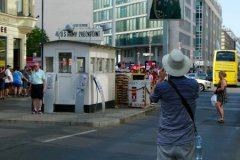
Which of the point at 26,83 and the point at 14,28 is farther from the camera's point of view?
the point at 14,28

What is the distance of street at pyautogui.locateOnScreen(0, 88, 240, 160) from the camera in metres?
9.77

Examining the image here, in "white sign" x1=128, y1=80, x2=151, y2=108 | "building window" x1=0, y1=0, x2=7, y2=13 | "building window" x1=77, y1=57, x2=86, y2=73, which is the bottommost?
"white sign" x1=128, y1=80, x2=151, y2=108

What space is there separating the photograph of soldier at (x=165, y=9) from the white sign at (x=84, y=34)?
27.4 feet

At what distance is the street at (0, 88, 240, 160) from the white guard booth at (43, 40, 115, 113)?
2433mm

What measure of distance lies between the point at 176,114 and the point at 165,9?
2306 centimetres

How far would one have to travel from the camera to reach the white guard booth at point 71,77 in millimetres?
18062

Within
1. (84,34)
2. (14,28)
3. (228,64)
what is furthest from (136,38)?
(84,34)

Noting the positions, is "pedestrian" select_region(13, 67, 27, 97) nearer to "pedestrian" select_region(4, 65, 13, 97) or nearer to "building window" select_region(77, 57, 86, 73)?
"pedestrian" select_region(4, 65, 13, 97)

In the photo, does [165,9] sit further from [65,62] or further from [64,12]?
[64,12]

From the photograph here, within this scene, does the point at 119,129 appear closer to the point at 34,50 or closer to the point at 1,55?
the point at 1,55

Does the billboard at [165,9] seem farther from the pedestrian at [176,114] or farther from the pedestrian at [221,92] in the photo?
the pedestrian at [176,114]

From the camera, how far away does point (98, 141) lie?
11.8 meters

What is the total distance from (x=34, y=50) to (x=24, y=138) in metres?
67.8

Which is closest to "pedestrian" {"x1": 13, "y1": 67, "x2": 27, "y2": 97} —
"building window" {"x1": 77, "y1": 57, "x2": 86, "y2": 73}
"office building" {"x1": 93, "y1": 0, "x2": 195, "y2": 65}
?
"building window" {"x1": 77, "y1": 57, "x2": 86, "y2": 73}
